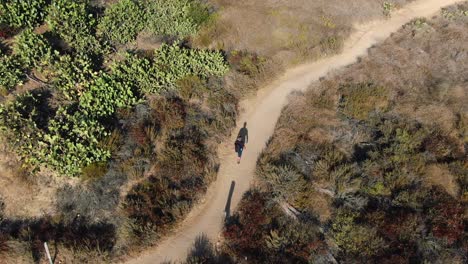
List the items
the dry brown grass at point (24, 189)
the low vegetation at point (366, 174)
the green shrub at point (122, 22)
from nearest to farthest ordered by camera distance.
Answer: the low vegetation at point (366, 174), the dry brown grass at point (24, 189), the green shrub at point (122, 22)

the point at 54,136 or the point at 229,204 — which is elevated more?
the point at 54,136

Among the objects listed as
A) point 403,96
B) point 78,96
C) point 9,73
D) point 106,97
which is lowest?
point 403,96

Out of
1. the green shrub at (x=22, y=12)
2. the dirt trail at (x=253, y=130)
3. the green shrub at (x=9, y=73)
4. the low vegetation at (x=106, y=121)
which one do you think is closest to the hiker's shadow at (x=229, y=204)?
the dirt trail at (x=253, y=130)

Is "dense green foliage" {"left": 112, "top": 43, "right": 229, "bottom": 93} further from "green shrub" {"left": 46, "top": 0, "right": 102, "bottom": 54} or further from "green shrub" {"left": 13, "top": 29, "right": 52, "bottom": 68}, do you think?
"green shrub" {"left": 13, "top": 29, "right": 52, "bottom": 68}

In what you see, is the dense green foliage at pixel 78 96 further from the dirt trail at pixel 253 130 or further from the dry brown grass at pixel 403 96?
the dry brown grass at pixel 403 96

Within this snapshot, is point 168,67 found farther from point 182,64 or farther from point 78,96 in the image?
point 78,96

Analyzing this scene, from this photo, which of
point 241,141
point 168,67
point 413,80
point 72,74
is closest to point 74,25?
point 72,74
